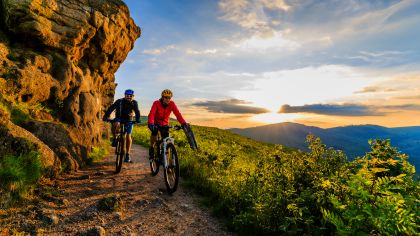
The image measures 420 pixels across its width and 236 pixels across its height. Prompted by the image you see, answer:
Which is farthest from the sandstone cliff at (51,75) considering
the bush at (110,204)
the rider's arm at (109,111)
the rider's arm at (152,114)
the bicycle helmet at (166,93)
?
the bicycle helmet at (166,93)

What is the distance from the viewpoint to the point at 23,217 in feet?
21.1

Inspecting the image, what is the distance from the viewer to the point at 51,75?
12969mm

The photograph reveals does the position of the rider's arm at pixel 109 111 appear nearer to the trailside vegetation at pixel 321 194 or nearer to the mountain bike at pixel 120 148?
the mountain bike at pixel 120 148

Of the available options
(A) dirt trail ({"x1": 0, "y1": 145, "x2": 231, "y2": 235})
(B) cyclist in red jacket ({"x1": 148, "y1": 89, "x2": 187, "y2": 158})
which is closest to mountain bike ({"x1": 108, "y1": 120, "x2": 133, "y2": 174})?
(A) dirt trail ({"x1": 0, "y1": 145, "x2": 231, "y2": 235})

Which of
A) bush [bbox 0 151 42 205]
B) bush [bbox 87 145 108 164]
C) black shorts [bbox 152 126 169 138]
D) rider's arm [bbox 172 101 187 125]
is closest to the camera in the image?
bush [bbox 0 151 42 205]

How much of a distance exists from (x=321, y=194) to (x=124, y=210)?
5.26m

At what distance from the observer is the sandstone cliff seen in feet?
33.4

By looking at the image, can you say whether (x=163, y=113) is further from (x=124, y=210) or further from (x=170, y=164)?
(x=124, y=210)

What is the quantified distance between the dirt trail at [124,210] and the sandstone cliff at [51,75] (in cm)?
138

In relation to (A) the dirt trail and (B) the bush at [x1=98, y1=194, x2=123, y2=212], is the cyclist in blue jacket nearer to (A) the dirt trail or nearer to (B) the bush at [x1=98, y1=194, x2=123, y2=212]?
(A) the dirt trail

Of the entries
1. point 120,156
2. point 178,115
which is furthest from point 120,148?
point 178,115

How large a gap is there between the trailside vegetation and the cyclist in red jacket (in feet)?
7.49

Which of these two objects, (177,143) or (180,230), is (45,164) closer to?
(180,230)

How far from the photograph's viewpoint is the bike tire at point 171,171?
9438 mm
